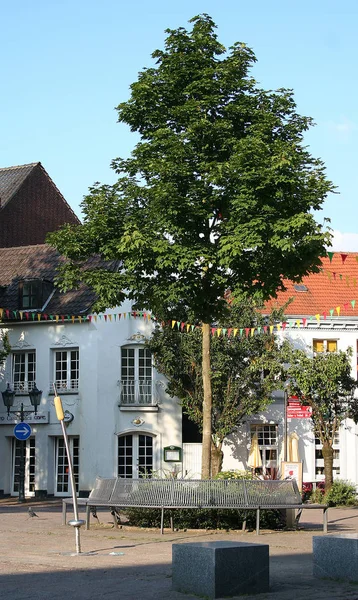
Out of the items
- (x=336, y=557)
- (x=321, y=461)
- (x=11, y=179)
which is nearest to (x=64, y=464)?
(x=321, y=461)

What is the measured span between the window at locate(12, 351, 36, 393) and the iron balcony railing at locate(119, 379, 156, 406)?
3554 mm

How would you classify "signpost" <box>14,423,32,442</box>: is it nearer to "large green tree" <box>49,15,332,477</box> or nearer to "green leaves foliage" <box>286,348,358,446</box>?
"green leaves foliage" <box>286,348,358,446</box>

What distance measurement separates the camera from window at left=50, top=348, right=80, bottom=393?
35.5m

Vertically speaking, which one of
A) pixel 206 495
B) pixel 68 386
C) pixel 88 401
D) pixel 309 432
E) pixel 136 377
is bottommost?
pixel 206 495

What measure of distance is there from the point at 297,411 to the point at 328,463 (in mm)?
2439

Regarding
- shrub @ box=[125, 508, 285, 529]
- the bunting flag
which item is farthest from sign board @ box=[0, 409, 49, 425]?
shrub @ box=[125, 508, 285, 529]

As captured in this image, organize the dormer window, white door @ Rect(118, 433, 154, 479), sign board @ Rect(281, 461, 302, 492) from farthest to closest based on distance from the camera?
1. the dormer window
2. white door @ Rect(118, 433, 154, 479)
3. sign board @ Rect(281, 461, 302, 492)

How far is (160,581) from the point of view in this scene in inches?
448

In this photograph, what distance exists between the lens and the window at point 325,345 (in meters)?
36.4

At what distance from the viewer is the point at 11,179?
44.8 metres

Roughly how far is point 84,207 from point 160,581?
10.8 m

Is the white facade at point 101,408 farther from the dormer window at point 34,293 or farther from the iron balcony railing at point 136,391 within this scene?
the dormer window at point 34,293

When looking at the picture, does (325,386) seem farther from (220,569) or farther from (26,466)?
(220,569)

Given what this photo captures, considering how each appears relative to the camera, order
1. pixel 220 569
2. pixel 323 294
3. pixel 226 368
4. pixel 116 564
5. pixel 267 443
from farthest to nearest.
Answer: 1. pixel 323 294
2. pixel 267 443
3. pixel 226 368
4. pixel 116 564
5. pixel 220 569
